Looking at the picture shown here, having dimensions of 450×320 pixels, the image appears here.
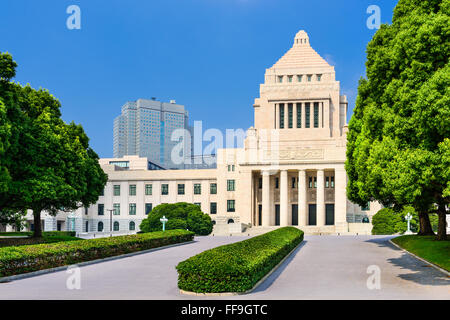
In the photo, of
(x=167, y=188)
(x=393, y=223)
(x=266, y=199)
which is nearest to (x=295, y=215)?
(x=266, y=199)

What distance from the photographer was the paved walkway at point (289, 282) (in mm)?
14609

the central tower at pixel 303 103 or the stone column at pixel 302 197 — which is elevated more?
the central tower at pixel 303 103

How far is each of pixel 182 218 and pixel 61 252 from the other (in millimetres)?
41506

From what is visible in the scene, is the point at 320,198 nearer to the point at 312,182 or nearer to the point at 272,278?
the point at 312,182

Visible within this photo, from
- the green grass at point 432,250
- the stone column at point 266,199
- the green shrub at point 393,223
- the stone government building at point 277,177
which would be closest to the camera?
the green grass at point 432,250

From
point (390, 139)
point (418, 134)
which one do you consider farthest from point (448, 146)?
point (390, 139)

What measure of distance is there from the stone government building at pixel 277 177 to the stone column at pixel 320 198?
13 centimetres

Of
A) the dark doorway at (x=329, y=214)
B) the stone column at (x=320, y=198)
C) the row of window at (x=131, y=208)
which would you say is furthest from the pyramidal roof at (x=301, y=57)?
the row of window at (x=131, y=208)

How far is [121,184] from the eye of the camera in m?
82.1

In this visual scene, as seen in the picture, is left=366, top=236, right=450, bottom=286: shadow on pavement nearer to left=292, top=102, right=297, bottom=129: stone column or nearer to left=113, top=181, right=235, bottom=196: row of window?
left=292, top=102, right=297, bottom=129: stone column

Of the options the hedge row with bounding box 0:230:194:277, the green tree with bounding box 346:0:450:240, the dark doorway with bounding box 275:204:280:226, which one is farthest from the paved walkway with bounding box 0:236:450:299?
the dark doorway with bounding box 275:204:280:226

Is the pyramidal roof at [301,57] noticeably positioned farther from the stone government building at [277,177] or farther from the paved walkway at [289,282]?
the paved walkway at [289,282]

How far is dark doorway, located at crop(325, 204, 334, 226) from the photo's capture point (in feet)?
224

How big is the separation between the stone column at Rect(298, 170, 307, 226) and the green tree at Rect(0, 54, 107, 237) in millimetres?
32253
